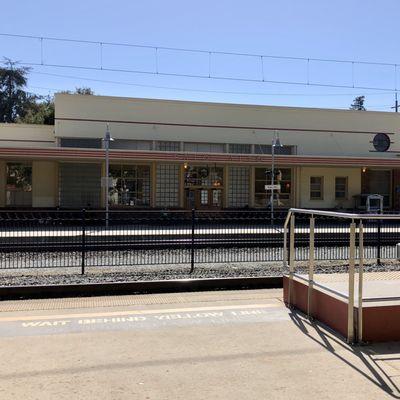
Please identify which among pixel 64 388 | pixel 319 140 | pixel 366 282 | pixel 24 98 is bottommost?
pixel 64 388

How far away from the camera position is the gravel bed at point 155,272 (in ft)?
32.4

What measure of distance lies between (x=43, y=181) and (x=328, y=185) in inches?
649

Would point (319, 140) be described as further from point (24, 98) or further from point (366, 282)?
point (24, 98)

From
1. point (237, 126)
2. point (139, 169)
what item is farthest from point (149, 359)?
point (237, 126)

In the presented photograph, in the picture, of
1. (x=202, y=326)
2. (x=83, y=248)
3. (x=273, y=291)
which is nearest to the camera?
(x=202, y=326)

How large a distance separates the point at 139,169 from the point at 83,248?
1845cm

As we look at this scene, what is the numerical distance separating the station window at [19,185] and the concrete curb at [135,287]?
21.4 m

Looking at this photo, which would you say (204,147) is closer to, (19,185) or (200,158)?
(200,158)

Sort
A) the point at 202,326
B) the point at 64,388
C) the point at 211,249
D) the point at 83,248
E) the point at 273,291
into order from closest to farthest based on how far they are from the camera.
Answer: the point at 64,388 < the point at 202,326 < the point at 273,291 < the point at 83,248 < the point at 211,249

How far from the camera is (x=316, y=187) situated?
105 ft

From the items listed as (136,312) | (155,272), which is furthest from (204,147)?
(136,312)

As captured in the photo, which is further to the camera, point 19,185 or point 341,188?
point 341,188

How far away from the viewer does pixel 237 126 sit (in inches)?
1232

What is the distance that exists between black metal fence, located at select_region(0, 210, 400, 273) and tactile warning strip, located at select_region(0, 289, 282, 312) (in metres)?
2.47
